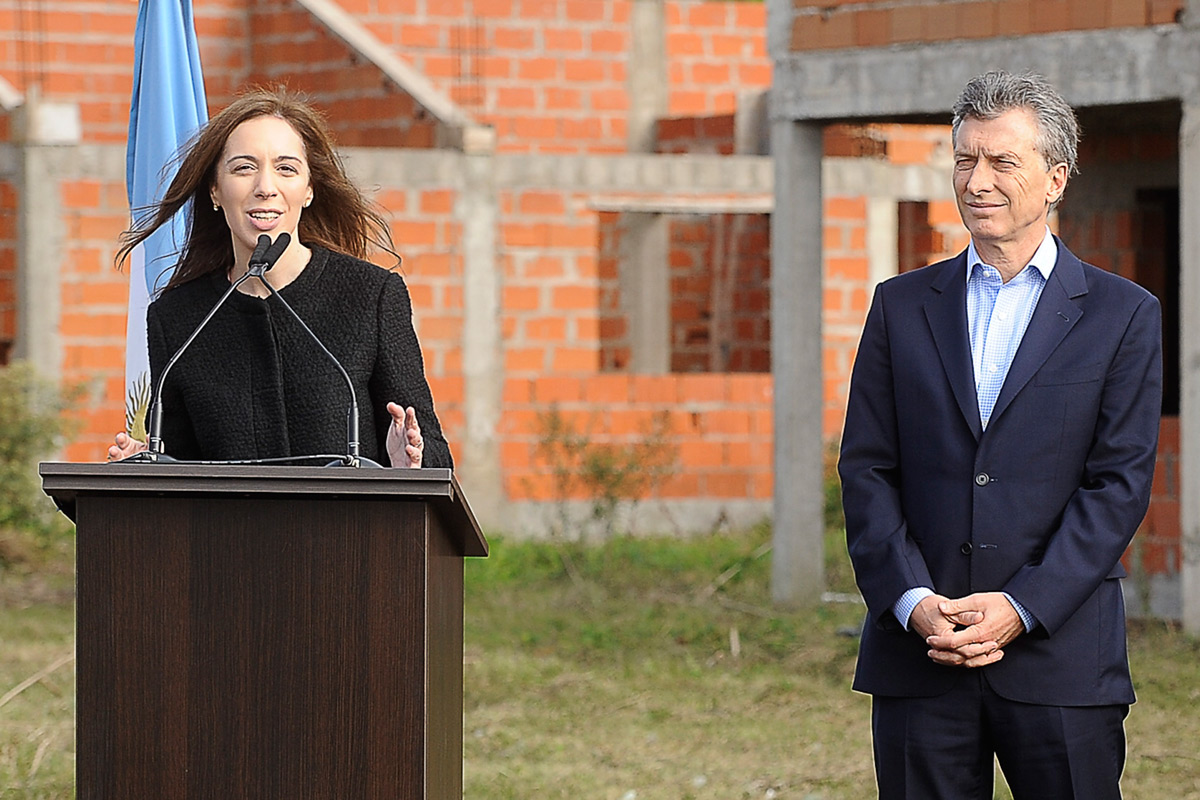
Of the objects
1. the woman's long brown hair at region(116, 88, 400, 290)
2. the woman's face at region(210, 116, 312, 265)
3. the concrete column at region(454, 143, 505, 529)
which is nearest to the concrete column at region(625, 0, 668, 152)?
the concrete column at region(454, 143, 505, 529)

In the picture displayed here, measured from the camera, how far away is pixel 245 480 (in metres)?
2.82

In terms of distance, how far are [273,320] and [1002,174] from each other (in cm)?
146

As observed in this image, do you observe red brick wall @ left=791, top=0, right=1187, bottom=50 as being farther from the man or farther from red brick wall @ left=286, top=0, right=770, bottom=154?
red brick wall @ left=286, top=0, right=770, bottom=154

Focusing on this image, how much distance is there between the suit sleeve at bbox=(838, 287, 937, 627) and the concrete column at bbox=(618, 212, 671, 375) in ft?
36.4

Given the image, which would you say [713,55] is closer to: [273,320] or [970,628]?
[273,320]

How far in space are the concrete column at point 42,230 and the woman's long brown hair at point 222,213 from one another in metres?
8.05

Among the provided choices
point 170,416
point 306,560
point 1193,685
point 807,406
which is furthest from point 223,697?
point 807,406

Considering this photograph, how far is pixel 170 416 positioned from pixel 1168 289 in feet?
25.0

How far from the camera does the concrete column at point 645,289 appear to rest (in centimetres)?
1462

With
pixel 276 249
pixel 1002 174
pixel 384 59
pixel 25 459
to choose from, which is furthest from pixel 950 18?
pixel 384 59

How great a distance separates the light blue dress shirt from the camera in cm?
331

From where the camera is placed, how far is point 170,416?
360cm

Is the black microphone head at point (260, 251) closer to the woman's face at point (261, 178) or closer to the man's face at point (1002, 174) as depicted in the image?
the woman's face at point (261, 178)

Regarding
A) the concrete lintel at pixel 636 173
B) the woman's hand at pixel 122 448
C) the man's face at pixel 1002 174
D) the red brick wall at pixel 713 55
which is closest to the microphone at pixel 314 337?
the woman's hand at pixel 122 448
